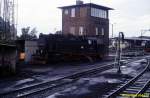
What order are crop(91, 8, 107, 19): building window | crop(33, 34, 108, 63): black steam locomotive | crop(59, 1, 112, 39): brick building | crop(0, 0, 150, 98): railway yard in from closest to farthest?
crop(0, 0, 150, 98): railway yard, crop(33, 34, 108, 63): black steam locomotive, crop(59, 1, 112, 39): brick building, crop(91, 8, 107, 19): building window

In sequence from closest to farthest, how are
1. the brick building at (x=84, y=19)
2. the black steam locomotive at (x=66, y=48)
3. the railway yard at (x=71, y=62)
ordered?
the railway yard at (x=71, y=62) < the black steam locomotive at (x=66, y=48) < the brick building at (x=84, y=19)

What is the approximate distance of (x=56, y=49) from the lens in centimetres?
3153

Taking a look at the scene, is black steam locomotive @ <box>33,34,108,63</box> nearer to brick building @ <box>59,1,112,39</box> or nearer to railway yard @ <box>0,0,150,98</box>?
railway yard @ <box>0,0,150,98</box>

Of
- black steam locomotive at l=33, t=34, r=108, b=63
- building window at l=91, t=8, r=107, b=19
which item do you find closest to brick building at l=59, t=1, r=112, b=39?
building window at l=91, t=8, r=107, b=19

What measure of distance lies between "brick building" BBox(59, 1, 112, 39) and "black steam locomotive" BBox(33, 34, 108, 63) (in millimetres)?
18105

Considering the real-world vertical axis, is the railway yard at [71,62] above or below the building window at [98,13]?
below

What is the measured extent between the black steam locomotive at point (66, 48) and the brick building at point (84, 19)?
18.1 m

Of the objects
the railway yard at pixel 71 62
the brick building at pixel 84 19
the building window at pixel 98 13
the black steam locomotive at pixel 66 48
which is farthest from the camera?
the building window at pixel 98 13

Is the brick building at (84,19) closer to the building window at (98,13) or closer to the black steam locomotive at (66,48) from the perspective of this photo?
the building window at (98,13)

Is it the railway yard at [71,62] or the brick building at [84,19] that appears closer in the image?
the railway yard at [71,62]

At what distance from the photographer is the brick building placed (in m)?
55.5

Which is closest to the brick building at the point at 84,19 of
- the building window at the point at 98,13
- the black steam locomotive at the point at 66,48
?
the building window at the point at 98,13

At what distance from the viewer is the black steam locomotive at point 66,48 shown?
30719 millimetres

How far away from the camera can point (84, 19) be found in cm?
5562
